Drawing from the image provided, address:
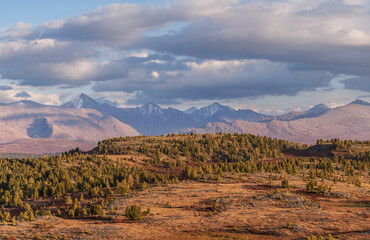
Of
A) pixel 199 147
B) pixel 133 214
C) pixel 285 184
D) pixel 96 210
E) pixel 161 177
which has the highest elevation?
pixel 199 147

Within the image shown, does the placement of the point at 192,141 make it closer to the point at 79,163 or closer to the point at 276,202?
the point at 79,163

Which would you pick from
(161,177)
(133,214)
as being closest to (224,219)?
(133,214)

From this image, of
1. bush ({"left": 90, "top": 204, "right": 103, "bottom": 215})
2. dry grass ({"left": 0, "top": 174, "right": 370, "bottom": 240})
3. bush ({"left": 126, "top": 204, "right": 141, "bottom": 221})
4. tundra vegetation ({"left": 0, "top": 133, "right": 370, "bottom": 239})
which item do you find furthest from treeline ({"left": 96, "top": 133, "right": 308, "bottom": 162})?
bush ({"left": 126, "top": 204, "right": 141, "bottom": 221})

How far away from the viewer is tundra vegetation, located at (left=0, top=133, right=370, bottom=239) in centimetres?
7056

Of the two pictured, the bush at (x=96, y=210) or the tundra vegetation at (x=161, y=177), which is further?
Result: the tundra vegetation at (x=161, y=177)

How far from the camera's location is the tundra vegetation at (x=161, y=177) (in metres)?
70.6

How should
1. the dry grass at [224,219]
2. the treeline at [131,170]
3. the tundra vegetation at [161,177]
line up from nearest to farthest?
the dry grass at [224,219] → the tundra vegetation at [161,177] → the treeline at [131,170]

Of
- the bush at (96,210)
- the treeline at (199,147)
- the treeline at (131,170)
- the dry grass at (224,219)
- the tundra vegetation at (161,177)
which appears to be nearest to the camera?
the dry grass at (224,219)

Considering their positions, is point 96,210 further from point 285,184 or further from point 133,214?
point 285,184

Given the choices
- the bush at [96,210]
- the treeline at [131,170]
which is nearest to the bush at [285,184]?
the treeline at [131,170]

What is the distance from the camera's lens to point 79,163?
139 metres

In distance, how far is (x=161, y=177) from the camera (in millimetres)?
108750

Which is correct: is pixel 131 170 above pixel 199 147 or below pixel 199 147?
below

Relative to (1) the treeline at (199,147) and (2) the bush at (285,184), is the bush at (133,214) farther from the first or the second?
(1) the treeline at (199,147)
